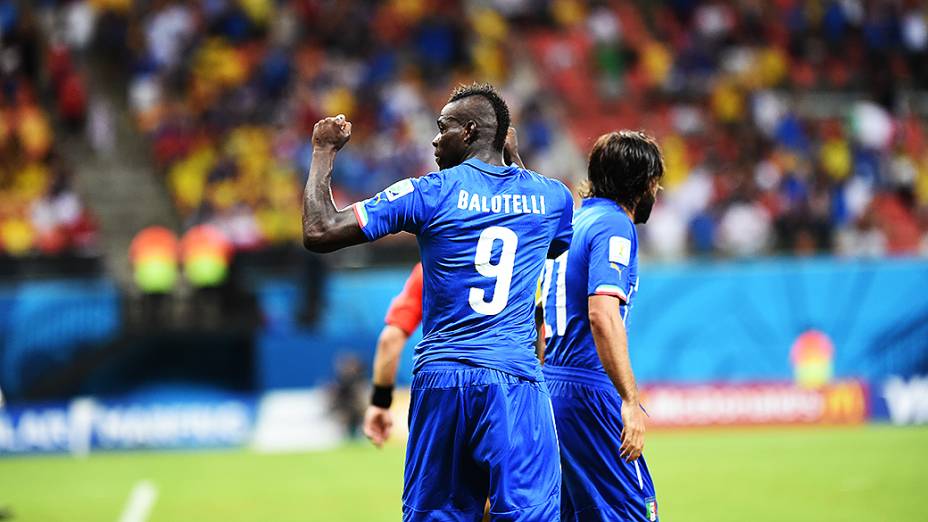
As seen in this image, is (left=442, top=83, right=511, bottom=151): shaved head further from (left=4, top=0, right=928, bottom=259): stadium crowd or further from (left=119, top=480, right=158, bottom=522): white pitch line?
(left=4, top=0, right=928, bottom=259): stadium crowd

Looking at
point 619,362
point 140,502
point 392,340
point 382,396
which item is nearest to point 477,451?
point 619,362

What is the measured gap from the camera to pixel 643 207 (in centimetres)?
593

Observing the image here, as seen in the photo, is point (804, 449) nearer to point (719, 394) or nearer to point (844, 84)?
point (719, 394)

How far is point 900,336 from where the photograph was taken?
17219mm

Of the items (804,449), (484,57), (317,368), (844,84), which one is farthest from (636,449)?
(844,84)

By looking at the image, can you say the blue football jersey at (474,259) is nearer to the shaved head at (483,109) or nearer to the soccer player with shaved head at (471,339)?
the soccer player with shaved head at (471,339)

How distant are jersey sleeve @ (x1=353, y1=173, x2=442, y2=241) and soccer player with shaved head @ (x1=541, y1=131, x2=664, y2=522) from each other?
85 centimetres

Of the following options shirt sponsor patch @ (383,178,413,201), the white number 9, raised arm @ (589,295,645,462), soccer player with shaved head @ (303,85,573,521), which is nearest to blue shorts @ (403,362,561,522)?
soccer player with shaved head @ (303,85,573,521)

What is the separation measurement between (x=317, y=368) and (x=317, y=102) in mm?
6071

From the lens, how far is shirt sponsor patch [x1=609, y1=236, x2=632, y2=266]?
5.47 meters

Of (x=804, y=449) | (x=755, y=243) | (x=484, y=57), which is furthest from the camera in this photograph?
(x=484, y=57)

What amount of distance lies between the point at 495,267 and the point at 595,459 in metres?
1.10

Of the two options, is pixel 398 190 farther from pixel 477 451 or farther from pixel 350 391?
pixel 350 391

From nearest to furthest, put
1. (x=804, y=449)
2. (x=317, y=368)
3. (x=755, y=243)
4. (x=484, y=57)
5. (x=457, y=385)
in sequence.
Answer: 1. (x=457, y=385)
2. (x=804, y=449)
3. (x=317, y=368)
4. (x=755, y=243)
5. (x=484, y=57)
